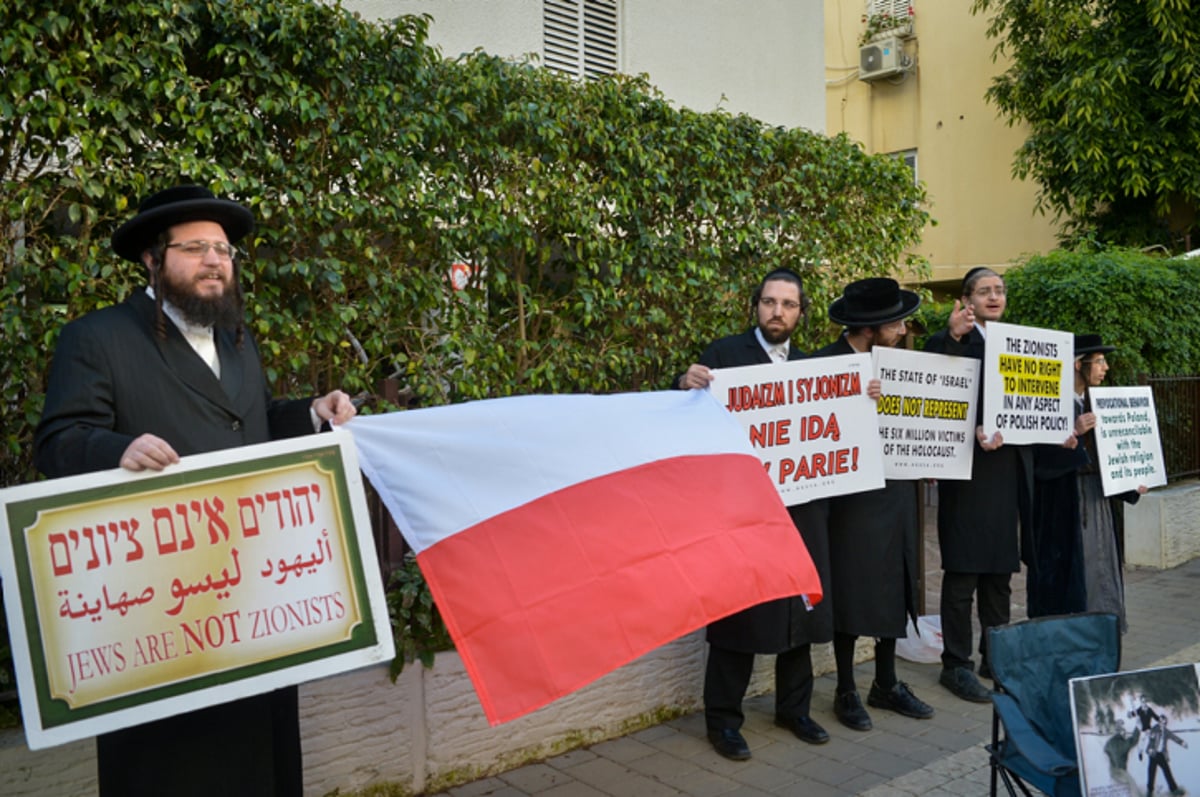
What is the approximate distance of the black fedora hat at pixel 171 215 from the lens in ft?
10.0

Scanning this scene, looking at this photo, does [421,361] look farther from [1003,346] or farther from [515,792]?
[1003,346]

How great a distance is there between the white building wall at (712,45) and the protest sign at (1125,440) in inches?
195

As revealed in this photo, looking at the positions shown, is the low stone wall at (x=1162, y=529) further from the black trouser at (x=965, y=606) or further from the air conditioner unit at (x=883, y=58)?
the air conditioner unit at (x=883, y=58)

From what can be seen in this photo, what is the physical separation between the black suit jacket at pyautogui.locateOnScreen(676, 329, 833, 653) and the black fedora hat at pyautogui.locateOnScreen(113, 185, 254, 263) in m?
2.68

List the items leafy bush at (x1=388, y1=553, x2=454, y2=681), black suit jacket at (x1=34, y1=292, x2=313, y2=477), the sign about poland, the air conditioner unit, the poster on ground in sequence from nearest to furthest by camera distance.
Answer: black suit jacket at (x1=34, y1=292, x2=313, y2=477), the poster on ground, leafy bush at (x1=388, y1=553, x2=454, y2=681), the sign about poland, the air conditioner unit

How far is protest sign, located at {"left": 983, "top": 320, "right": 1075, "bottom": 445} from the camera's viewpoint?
5824 millimetres

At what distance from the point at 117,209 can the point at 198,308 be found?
1351 millimetres

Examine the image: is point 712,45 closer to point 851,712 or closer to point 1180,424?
point 1180,424

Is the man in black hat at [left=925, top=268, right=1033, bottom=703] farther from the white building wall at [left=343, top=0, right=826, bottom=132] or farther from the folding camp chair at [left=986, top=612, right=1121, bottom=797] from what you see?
the white building wall at [left=343, top=0, right=826, bottom=132]

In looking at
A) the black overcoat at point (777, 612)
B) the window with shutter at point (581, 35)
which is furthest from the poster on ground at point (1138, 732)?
the window with shutter at point (581, 35)

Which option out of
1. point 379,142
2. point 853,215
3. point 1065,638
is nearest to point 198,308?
point 379,142

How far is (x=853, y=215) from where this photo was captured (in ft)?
24.6

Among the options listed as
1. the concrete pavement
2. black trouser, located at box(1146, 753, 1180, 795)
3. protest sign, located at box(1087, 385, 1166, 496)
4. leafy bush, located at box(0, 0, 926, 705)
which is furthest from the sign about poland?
protest sign, located at box(1087, 385, 1166, 496)

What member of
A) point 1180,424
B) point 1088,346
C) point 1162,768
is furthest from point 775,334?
point 1180,424
